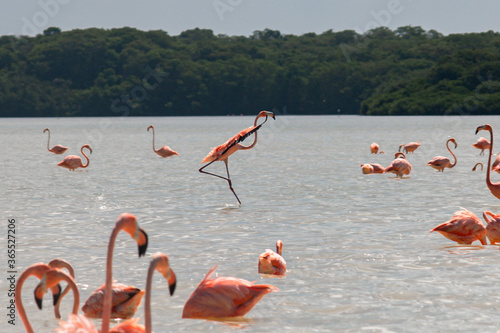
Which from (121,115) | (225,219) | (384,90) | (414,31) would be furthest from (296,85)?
(225,219)

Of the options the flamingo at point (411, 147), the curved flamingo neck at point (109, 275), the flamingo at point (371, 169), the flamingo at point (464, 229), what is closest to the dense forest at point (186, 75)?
the flamingo at point (411, 147)

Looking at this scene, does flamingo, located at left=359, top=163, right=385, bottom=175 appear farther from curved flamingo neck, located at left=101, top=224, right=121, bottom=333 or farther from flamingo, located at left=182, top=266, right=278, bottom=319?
curved flamingo neck, located at left=101, top=224, right=121, bottom=333

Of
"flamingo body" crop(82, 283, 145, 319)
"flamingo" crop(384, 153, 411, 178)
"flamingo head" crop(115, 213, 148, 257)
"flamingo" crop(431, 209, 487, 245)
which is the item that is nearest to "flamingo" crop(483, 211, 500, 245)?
"flamingo" crop(431, 209, 487, 245)

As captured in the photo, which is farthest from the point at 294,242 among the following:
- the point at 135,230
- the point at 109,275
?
the point at 135,230

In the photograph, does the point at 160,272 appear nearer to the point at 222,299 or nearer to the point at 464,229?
the point at 222,299

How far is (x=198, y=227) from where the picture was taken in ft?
34.9

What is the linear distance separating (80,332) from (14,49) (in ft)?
443

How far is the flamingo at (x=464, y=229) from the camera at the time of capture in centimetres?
884

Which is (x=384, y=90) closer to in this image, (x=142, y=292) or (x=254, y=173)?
(x=254, y=173)

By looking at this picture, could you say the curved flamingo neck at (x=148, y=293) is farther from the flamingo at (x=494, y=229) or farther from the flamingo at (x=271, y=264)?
the flamingo at (x=494, y=229)

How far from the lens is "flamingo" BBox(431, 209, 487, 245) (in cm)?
884

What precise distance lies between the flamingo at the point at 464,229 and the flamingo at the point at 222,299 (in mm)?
3520

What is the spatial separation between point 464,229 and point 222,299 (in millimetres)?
3885

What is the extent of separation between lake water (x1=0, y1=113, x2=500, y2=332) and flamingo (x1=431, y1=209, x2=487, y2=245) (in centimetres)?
15
